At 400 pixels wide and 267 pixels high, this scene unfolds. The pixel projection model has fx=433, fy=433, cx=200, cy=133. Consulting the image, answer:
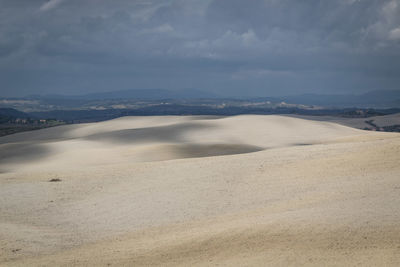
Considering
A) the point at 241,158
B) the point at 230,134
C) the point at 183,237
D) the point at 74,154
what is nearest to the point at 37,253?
the point at 183,237

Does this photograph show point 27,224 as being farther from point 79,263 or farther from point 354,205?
point 354,205

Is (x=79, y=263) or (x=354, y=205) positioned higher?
(x=354, y=205)

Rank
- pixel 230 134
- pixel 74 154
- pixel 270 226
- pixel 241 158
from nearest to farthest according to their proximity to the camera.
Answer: pixel 270 226 < pixel 241 158 < pixel 74 154 < pixel 230 134

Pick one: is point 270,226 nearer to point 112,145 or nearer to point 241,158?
point 241,158

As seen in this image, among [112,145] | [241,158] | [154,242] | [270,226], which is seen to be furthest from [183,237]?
[112,145]

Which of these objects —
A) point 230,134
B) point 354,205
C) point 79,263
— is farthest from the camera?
point 230,134

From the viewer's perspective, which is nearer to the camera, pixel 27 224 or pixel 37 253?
pixel 37 253
